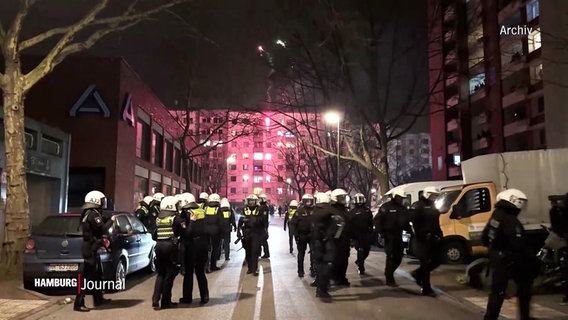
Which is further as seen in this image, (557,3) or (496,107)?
(496,107)

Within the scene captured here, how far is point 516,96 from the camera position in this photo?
4138 centimetres

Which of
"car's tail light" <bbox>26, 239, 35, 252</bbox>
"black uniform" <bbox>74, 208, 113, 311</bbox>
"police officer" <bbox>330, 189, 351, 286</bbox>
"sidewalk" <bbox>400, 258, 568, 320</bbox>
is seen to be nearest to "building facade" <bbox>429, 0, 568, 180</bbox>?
"sidewalk" <bbox>400, 258, 568, 320</bbox>

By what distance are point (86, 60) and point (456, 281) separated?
1761cm

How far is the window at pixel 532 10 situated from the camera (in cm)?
3819

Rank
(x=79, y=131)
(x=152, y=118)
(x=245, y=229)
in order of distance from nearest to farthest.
→ (x=245, y=229) < (x=79, y=131) < (x=152, y=118)

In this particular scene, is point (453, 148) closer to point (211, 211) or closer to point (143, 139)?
point (143, 139)

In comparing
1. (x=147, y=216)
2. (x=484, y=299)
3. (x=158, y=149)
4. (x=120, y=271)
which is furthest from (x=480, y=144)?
(x=120, y=271)

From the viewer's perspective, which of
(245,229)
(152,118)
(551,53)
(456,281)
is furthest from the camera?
(551,53)

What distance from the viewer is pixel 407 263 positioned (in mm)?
14648

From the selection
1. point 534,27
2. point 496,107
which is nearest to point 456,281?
point 534,27

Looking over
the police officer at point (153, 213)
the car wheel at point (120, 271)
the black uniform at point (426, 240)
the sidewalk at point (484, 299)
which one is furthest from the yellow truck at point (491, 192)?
the car wheel at point (120, 271)

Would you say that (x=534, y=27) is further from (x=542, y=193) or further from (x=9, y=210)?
(x=9, y=210)

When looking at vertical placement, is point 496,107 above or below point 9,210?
above

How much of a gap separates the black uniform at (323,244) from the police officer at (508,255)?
10.4 feet
